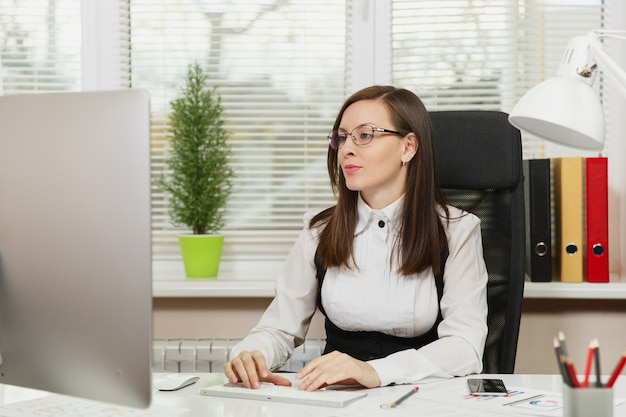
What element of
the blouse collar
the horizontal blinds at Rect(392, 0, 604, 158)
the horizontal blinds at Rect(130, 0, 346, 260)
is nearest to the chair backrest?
the blouse collar

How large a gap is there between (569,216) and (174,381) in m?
1.43

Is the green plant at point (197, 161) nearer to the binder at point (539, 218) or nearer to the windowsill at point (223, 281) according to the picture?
the windowsill at point (223, 281)

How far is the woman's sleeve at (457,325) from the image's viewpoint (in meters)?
1.48

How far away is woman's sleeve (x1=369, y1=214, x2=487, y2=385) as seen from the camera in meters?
1.48

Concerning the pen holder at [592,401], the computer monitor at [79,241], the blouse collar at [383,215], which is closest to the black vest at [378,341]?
the blouse collar at [383,215]

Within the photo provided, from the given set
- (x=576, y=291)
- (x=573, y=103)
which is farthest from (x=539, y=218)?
(x=573, y=103)

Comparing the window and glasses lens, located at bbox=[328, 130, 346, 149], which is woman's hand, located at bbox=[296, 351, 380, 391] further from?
the window

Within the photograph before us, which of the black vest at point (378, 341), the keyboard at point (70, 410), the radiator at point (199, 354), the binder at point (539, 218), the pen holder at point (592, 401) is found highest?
the binder at point (539, 218)

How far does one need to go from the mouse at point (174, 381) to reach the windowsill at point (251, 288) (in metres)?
0.72

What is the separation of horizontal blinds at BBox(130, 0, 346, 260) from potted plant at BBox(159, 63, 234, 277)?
0.15m

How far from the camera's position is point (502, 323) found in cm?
194

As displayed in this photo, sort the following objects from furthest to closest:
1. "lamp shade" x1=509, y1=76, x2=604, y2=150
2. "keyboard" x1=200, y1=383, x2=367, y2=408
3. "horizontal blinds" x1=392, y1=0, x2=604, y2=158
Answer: "horizontal blinds" x1=392, y1=0, x2=604, y2=158
"keyboard" x1=200, y1=383, x2=367, y2=408
"lamp shade" x1=509, y1=76, x2=604, y2=150

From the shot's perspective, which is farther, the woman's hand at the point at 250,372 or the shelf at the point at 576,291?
the shelf at the point at 576,291

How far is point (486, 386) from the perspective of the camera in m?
1.40
